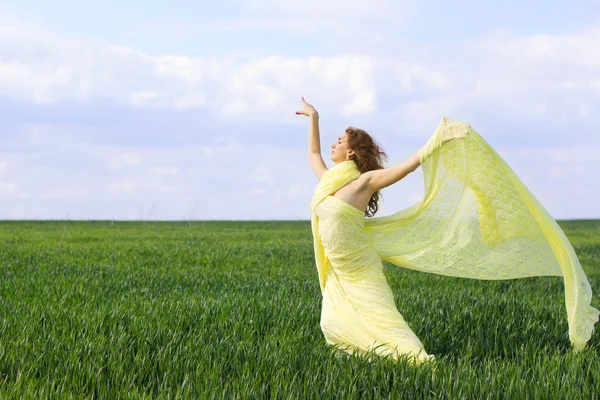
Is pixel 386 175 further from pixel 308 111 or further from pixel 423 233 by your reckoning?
pixel 308 111

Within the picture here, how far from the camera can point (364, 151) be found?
6359mm

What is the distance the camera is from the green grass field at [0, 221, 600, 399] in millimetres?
5148

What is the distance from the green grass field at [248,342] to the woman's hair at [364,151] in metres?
1.69

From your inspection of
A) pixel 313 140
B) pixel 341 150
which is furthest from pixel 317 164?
pixel 341 150

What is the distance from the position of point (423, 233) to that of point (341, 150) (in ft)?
3.91

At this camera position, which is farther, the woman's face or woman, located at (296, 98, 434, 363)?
the woman's face

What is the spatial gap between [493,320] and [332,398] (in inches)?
151

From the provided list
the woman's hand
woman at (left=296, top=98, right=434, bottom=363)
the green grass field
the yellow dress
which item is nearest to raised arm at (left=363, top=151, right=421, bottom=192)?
woman at (left=296, top=98, right=434, bottom=363)

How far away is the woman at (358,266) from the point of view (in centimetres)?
606

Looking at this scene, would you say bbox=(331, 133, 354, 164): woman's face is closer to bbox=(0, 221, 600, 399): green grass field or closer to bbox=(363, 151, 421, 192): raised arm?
bbox=(363, 151, 421, 192): raised arm

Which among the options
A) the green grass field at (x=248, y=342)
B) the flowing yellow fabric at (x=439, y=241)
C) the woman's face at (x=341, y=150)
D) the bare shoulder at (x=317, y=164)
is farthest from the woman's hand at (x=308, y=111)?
the green grass field at (x=248, y=342)

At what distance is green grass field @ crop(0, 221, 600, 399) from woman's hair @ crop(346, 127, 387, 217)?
169 centimetres

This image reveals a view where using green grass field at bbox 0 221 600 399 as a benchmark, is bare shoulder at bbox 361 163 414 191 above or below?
above

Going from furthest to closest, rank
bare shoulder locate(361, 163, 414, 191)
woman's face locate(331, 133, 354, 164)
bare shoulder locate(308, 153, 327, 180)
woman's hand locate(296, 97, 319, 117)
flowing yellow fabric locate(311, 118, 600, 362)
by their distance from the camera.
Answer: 1. woman's hand locate(296, 97, 319, 117)
2. bare shoulder locate(308, 153, 327, 180)
3. woman's face locate(331, 133, 354, 164)
4. flowing yellow fabric locate(311, 118, 600, 362)
5. bare shoulder locate(361, 163, 414, 191)
